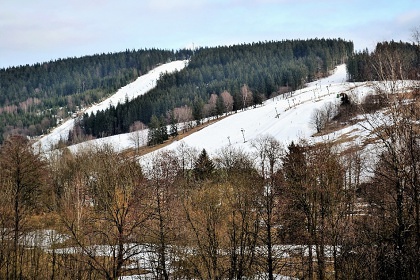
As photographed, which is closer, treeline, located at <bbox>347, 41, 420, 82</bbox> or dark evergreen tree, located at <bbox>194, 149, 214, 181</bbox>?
treeline, located at <bbox>347, 41, 420, 82</bbox>

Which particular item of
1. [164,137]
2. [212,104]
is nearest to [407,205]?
[164,137]

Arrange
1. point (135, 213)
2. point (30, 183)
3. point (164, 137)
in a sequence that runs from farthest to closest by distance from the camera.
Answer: point (164, 137) < point (30, 183) < point (135, 213)

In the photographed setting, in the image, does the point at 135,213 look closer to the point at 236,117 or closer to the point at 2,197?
the point at 2,197

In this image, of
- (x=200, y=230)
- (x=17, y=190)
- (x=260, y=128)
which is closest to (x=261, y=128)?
(x=260, y=128)

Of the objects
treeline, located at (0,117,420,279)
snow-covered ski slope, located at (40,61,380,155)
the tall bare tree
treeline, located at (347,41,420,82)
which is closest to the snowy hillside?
snow-covered ski slope, located at (40,61,380,155)

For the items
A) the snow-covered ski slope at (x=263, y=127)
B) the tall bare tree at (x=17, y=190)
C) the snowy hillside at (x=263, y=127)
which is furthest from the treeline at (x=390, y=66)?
the snow-covered ski slope at (x=263, y=127)

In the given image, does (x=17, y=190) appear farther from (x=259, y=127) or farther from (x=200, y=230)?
(x=259, y=127)

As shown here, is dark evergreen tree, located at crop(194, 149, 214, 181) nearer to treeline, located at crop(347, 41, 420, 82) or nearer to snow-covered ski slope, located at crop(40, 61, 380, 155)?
snow-covered ski slope, located at crop(40, 61, 380, 155)

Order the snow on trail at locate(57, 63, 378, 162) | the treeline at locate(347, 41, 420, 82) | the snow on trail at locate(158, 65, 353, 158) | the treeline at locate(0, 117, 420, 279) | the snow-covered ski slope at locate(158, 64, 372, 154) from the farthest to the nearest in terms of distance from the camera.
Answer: the snow on trail at locate(158, 65, 353, 158) < the snow-covered ski slope at locate(158, 64, 372, 154) < the snow on trail at locate(57, 63, 378, 162) < the treeline at locate(0, 117, 420, 279) < the treeline at locate(347, 41, 420, 82)

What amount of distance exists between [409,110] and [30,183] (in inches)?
1724

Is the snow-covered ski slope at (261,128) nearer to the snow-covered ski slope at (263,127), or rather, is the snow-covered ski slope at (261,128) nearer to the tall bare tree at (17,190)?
the snow-covered ski slope at (263,127)

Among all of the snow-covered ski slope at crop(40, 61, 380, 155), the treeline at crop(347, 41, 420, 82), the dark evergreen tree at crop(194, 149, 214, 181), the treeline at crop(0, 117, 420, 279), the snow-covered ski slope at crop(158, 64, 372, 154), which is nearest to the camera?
the treeline at crop(347, 41, 420, 82)

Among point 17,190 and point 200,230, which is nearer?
point 200,230

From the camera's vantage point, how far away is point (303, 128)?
4719 inches
